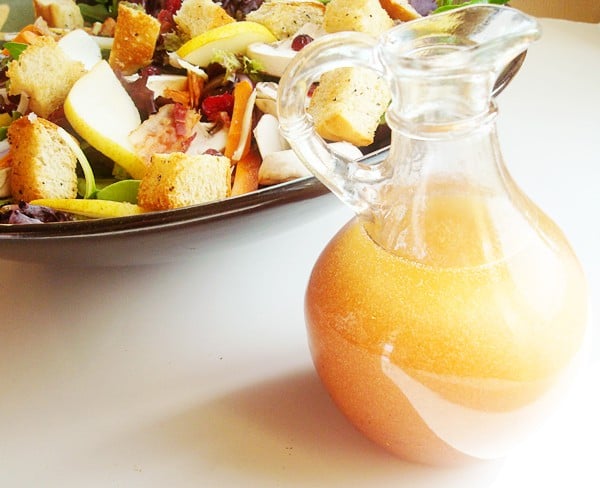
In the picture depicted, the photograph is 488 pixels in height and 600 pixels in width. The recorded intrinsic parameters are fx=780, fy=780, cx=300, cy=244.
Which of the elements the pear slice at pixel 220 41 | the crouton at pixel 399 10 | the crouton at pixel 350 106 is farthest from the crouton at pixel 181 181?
the crouton at pixel 399 10

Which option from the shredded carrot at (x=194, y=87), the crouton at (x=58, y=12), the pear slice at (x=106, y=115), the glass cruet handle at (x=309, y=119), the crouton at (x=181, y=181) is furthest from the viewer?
the crouton at (x=58, y=12)

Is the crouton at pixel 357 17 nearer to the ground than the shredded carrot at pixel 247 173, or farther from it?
farther from it

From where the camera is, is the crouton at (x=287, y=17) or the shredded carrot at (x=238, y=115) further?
the crouton at (x=287, y=17)

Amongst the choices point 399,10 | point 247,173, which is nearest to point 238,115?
point 247,173

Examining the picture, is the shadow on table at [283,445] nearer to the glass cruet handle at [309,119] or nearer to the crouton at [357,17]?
the glass cruet handle at [309,119]

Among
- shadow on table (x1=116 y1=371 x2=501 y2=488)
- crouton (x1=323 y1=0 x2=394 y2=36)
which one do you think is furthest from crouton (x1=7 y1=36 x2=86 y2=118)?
shadow on table (x1=116 y1=371 x2=501 y2=488)

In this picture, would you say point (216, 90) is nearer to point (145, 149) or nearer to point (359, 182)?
point (145, 149)

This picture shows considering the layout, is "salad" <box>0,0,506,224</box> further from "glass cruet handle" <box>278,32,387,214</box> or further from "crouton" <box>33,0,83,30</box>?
"glass cruet handle" <box>278,32,387,214</box>

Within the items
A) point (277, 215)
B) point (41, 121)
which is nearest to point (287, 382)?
point (277, 215)
